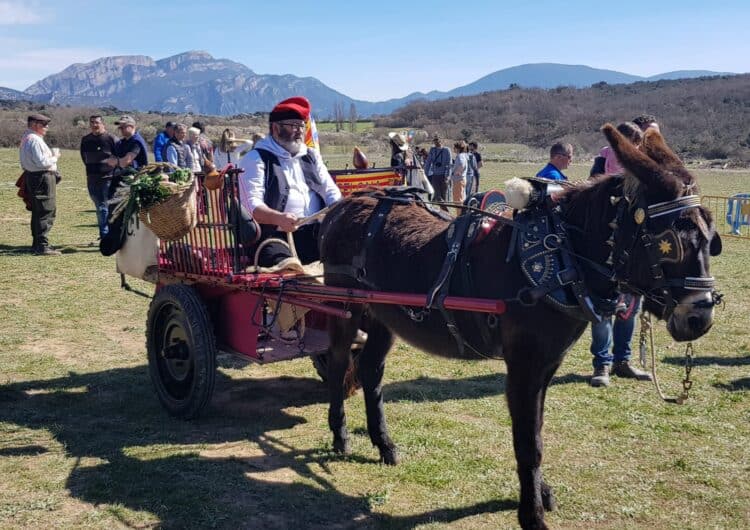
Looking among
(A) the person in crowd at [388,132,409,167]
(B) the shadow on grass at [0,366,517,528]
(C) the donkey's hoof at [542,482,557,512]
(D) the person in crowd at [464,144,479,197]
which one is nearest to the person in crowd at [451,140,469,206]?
(D) the person in crowd at [464,144,479,197]

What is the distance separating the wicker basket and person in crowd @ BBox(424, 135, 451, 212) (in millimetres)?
11579

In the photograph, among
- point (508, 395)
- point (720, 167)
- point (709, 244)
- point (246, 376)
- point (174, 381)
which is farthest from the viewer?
point (720, 167)

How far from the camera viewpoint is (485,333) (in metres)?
4.08

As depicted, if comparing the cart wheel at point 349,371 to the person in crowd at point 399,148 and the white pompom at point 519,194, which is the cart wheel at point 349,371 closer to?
the white pompom at point 519,194

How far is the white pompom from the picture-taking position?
12.6 ft

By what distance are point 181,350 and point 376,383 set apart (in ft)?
5.49

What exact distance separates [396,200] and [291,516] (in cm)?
219

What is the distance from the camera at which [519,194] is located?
151 inches

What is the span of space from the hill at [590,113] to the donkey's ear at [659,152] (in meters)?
56.7

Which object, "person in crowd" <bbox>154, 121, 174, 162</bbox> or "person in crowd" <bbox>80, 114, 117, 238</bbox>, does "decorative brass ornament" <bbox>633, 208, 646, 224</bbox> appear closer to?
"person in crowd" <bbox>154, 121, 174, 162</bbox>

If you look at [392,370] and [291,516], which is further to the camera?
[392,370]

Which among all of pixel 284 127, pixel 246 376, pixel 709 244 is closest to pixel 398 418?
pixel 246 376

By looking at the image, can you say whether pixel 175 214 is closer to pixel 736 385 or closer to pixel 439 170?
pixel 736 385

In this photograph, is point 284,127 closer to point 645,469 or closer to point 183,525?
point 183,525
